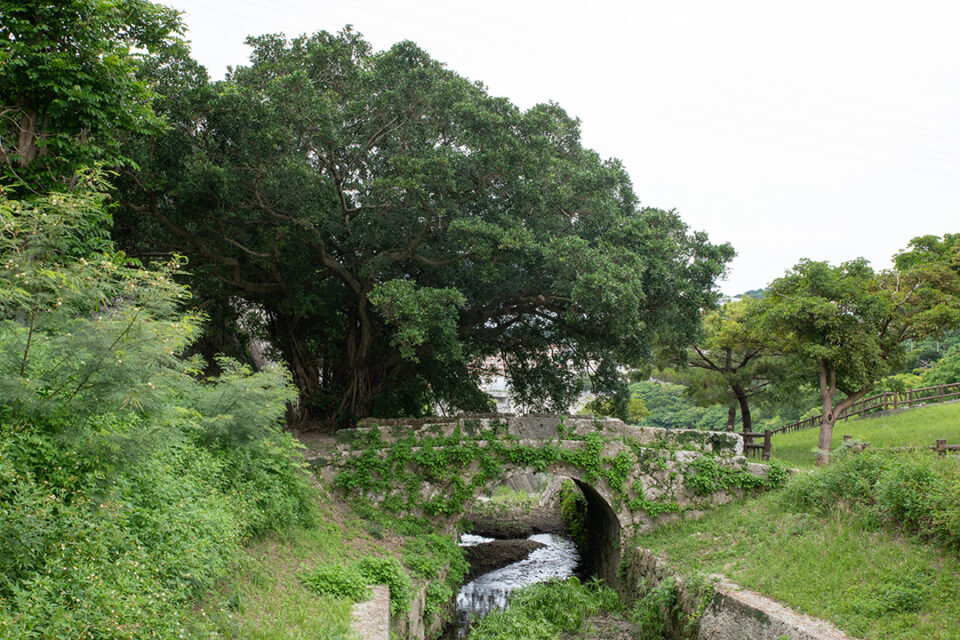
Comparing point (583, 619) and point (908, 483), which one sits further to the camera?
point (583, 619)

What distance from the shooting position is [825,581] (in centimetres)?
855

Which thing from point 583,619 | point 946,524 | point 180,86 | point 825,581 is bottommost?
point 583,619

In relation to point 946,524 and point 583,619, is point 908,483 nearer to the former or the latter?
point 946,524

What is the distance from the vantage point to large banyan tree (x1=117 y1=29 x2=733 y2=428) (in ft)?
41.0

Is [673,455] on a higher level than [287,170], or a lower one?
lower

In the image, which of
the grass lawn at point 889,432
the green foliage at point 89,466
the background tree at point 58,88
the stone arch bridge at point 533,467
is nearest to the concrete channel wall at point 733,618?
the stone arch bridge at point 533,467

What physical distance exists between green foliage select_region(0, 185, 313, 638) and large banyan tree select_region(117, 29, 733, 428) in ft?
21.9

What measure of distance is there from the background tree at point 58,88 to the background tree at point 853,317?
16928mm

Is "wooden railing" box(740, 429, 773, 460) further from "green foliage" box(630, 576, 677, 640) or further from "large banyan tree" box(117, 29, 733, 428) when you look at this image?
"green foliage" box(630, 576, 677, 640)

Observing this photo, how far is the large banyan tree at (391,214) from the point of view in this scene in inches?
492

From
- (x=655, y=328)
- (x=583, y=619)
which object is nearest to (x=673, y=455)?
(x=655, y=328)

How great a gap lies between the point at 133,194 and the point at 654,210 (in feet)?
37.7

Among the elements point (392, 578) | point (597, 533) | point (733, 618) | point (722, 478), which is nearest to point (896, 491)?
point (733, 618)

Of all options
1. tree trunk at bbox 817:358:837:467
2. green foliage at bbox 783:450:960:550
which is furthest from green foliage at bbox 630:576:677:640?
tree trunk at bbox 817:358:837:467
